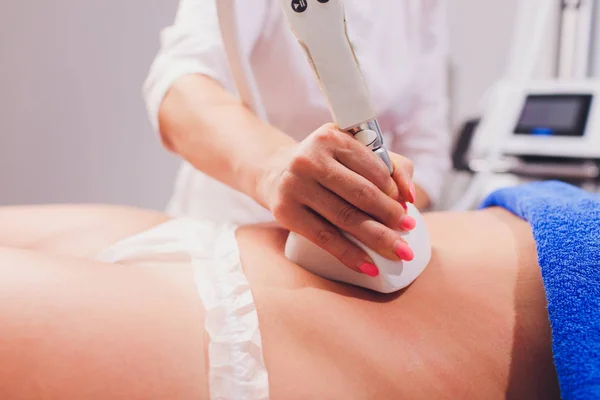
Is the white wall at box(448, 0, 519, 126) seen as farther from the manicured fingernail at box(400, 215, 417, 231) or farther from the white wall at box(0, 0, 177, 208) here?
the manicured fingernail at box(400, 215, 417, 231)

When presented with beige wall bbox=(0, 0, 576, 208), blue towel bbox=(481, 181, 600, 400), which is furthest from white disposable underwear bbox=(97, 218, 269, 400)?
beige wall bbox=(0, 0, 576, 208)

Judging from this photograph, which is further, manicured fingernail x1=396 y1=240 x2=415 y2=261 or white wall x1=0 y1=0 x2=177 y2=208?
white wall x1=0 y1=0 x2=177 y2=208

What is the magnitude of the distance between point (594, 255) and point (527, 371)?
12 centimetres

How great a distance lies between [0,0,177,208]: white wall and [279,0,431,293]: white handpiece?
2.54 feet

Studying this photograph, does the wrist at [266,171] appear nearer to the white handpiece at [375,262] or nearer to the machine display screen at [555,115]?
the white handpiece at [375,262]

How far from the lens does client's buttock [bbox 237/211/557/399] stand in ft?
1.55

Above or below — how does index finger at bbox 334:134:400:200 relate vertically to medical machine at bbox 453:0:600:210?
above

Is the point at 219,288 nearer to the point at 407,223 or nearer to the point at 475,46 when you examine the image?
the point at 407,223

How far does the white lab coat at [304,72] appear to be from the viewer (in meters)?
0.79

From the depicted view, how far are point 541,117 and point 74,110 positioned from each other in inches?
44.4

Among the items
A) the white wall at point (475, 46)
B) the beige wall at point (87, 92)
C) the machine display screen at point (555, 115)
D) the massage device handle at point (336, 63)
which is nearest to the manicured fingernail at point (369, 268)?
the massage device handle at point (336, 63)

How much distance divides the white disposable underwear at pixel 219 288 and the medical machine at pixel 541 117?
2.75 feet

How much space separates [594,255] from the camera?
0.50 meters

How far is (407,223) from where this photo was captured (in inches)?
20.6
